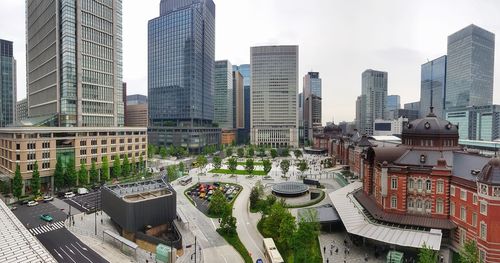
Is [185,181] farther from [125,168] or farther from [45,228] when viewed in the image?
[45,228]

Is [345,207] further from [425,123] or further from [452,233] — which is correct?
[425,123]

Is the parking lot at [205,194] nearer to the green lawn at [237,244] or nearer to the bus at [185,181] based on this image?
the bus at [185,181]

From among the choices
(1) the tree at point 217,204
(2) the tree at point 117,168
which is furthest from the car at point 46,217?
(2) the tree at point 117,168

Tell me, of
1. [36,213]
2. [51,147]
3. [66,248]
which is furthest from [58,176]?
[66,248]

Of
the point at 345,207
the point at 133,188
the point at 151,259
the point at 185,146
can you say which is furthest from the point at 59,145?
the point at 185,146

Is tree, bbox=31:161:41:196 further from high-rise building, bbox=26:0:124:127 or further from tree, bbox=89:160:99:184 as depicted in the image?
high-rise building, bbox=26:0:124:127

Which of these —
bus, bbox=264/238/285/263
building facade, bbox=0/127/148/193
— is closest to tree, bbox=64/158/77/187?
building facade, bbox=0/127/148/193
